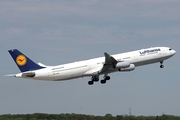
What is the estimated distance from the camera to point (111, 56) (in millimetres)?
122000

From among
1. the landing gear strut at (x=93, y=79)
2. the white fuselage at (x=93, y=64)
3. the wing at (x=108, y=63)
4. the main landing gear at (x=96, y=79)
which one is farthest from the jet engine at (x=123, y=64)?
the landing gear strut at (x=93, y=79)

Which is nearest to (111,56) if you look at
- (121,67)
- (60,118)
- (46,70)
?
(121,67)

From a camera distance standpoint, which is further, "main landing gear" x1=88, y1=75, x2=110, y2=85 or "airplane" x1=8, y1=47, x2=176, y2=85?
"main landing gear" x1=88, y1=75, x2=110, y2=85

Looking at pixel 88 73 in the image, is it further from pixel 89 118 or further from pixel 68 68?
pixel 89 118

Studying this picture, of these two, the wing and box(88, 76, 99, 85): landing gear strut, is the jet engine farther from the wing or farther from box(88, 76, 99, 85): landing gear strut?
box(88, 76, 99, 85): landing gear strut

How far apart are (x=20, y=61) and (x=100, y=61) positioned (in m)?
17.0

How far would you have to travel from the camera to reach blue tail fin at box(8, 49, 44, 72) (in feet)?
385

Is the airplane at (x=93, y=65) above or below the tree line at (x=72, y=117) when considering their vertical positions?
above

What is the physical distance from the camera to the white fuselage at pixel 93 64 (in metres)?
118

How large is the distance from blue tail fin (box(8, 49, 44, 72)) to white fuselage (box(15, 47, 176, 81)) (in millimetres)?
1615

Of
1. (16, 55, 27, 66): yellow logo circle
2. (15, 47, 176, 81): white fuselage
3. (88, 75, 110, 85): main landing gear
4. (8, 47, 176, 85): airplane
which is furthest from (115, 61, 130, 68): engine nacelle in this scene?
(16, 55, 27, 66): yellow logo circle

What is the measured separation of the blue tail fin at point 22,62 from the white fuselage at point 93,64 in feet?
5.30

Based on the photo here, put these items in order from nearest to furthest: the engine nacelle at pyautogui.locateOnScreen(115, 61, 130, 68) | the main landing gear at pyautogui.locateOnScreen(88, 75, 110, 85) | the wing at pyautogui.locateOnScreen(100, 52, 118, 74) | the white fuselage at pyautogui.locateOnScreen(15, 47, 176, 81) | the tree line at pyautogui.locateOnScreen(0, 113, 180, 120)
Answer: the white fuselage at pyautogui.locateOnScreen(15, 47, 176, 81)
the wing at pyautogui.locateOnScreen(100, 52, 118, 74)
the engine nacelle at pyautogui.locateOnScreen(115, 61, 130, 68)
the main landing gear at pyautogui.locateOnScreen(88, 75, 110, 85)
the tree line at pyautogui.locateOnScreen(0, 113, 180, 120)

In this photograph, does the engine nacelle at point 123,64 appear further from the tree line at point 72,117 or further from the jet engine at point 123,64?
the tree line at point 72,117
